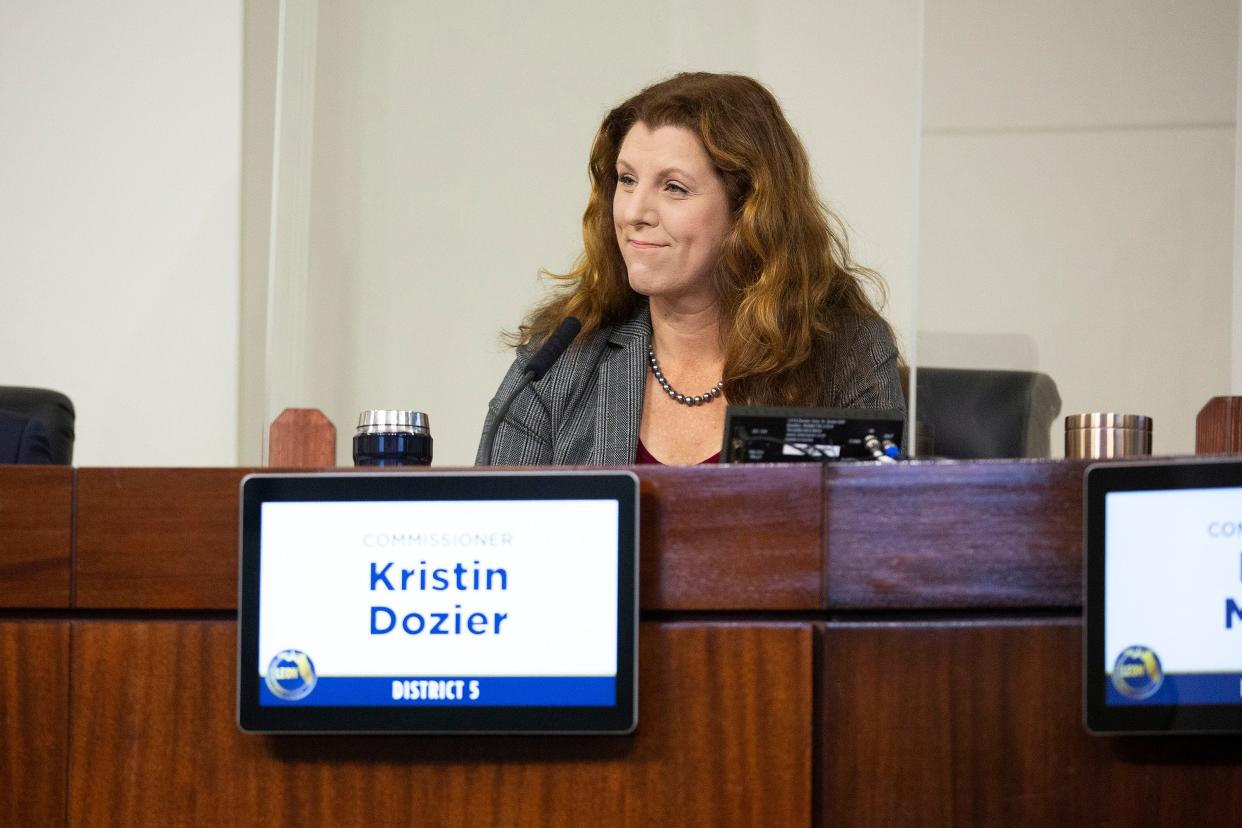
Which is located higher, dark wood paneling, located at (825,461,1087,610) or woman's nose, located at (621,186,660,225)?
woman's nose, located at (621,186,660,225)

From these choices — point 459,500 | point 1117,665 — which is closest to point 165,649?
point 459,500

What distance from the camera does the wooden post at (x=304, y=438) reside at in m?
1.27

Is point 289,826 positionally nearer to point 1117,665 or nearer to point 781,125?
point 1117,665

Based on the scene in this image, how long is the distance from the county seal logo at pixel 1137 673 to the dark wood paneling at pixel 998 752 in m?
0.03

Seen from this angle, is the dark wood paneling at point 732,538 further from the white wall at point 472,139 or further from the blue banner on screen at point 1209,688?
the white wall at point 472,139

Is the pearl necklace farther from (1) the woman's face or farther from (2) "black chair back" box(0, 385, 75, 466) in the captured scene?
(2) "black chair back" box(0, 385, 75, 466)

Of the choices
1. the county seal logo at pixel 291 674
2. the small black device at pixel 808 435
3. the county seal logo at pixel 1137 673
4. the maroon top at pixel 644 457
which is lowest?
the county seal logo at pixel 291 674

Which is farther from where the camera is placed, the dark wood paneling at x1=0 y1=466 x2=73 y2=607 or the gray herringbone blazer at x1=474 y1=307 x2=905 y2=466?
the gray herringbone blazer at x1=474 y1=307 x2=905 y2=466

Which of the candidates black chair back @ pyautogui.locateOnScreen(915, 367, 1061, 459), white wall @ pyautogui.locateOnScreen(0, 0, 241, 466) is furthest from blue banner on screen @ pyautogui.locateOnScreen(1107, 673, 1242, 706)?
white wall @ pyautogui.locateOnScreen(0, 0, 241, 466)

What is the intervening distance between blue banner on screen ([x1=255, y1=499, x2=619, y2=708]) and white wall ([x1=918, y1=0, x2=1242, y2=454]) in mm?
1963

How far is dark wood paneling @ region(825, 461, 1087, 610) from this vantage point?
798 millimetres

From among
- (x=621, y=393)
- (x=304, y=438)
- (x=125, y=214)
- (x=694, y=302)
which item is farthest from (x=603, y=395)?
(x=125, y=214)

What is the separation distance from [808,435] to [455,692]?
32 cm

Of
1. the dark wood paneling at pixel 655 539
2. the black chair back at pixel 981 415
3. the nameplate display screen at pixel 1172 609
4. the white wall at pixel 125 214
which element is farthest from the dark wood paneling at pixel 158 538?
the white wall at pixel 125 214
